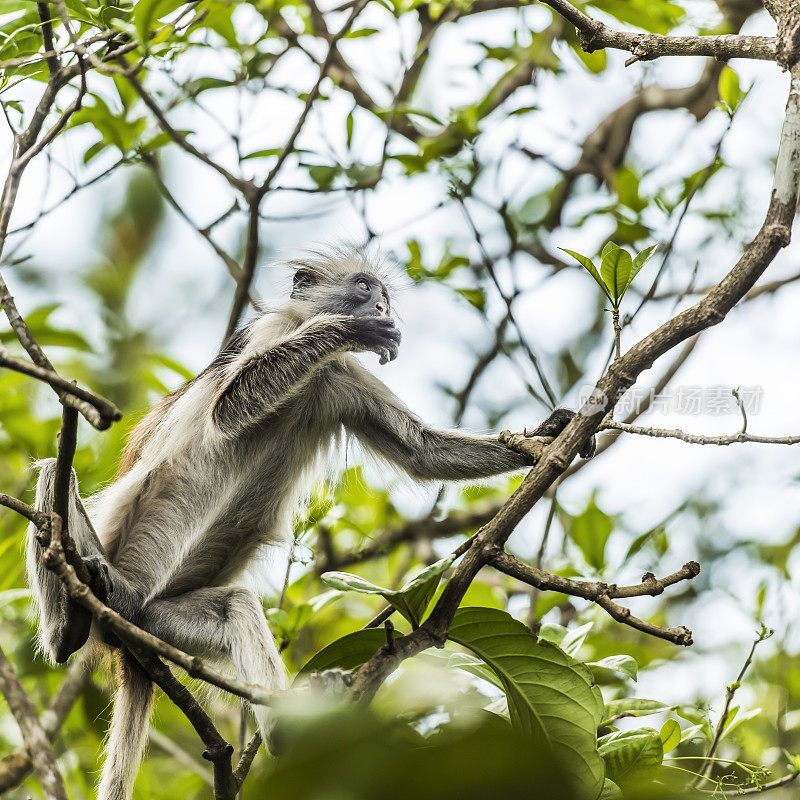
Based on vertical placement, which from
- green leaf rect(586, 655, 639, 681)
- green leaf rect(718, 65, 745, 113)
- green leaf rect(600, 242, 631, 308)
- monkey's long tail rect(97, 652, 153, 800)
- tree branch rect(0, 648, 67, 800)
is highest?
green leaf rect(718, 65, 745, 113)

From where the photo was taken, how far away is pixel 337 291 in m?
4.23

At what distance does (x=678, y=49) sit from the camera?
213cm

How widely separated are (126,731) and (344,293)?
6.98ft

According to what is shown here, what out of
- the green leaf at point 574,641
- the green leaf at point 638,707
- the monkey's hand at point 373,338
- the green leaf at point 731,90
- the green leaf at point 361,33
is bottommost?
the green leaf at point 638,707

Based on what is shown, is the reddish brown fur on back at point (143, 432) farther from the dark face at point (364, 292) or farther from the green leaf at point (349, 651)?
the green leaf at point (349, 651)

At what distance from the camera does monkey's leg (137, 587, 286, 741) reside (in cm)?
280

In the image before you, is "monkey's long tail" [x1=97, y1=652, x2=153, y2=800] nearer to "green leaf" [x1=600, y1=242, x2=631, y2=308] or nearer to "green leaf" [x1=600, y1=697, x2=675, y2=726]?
"green leaf" [x1=600, y1=697, x2=675, y2=726]

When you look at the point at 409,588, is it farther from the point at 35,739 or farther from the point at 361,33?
the point at 361,33

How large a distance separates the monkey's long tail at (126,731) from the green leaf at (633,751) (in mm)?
1750

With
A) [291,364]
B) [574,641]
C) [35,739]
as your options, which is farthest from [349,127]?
[35,739]

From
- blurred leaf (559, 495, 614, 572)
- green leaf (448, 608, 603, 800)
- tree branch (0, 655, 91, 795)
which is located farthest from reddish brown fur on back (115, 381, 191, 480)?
green leaf (448, 608, 603, 800)

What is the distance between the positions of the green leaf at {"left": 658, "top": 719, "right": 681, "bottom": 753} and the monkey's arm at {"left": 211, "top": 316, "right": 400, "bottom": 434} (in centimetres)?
159

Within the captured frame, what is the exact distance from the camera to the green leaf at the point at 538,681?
1838 mm

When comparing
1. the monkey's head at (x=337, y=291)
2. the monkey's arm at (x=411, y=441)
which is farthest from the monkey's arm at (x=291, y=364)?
the monkey's head at (x=337, y=291)
